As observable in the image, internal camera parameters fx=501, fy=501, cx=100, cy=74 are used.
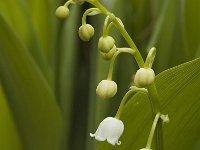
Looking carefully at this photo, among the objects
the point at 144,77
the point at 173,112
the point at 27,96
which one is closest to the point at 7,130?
the point at 27,96

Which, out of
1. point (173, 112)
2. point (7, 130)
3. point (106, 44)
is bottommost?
point (7, 130)

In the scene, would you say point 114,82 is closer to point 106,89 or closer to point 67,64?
point 106,89

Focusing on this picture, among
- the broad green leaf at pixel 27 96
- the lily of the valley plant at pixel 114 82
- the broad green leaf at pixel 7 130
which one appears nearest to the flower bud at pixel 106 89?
the lily of the valley plant at pixel 114 82

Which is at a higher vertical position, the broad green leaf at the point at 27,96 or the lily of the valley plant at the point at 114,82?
the lily of the valley plant at the point at 114,82

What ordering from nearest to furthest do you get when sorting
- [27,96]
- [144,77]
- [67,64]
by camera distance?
1. [144,77]
2. [27,96]
3. [67,64]

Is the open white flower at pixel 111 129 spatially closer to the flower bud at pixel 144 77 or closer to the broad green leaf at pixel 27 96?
the flower bud at pixel 144 77

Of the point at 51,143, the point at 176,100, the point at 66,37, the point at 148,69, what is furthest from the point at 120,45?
the point at 148,69

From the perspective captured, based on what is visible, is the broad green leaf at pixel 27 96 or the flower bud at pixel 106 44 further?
the broad green leaf at pixel 27 96

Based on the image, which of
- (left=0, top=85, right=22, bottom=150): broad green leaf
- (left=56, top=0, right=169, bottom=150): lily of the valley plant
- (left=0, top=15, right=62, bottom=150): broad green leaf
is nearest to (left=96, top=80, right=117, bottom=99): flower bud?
(left=56, top=0, right=169, bottom=150): lily of the valley plant
